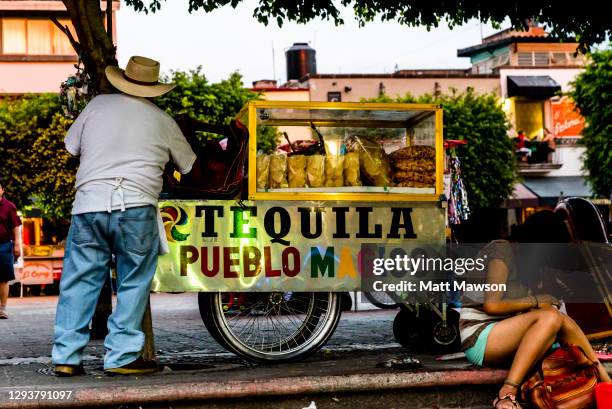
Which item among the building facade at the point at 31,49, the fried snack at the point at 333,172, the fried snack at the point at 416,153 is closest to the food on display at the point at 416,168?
the fried snack at the point at 416,153

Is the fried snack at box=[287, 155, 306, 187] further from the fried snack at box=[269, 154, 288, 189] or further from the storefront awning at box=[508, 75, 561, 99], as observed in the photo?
the storefront awning at box=[508, 75, 561, 99]

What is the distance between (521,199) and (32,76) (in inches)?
857

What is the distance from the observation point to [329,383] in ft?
17.9

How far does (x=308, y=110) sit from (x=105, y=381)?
2.57 m

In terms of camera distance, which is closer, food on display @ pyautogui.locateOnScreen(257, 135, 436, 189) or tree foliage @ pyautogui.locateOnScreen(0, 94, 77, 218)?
food on display @ pyautogui.locateOnScreen(257, 135, 436, 189)

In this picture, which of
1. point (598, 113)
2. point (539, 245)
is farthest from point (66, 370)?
point (598, 113)

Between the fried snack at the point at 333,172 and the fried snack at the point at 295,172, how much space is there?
165 mm

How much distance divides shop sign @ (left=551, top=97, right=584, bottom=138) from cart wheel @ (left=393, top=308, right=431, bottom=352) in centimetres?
4044

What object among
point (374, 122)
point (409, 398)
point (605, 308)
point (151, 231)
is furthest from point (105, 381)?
point (605, 308)

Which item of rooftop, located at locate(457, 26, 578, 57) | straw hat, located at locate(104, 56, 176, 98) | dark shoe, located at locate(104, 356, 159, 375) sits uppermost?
rooftop, located at locate(457, 26, 578, 57)

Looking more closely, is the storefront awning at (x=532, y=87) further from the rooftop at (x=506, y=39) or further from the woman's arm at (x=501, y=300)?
the woman's arm at (x=501, y=300)

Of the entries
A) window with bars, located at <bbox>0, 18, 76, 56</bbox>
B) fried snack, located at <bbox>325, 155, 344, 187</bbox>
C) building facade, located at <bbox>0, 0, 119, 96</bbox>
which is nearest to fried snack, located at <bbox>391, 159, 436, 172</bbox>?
fried snack, located at <bbox>325, 155, 344, 187</bbox>

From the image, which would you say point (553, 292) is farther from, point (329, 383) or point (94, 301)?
point (94, 301)

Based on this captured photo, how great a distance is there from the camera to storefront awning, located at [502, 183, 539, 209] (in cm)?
4117
